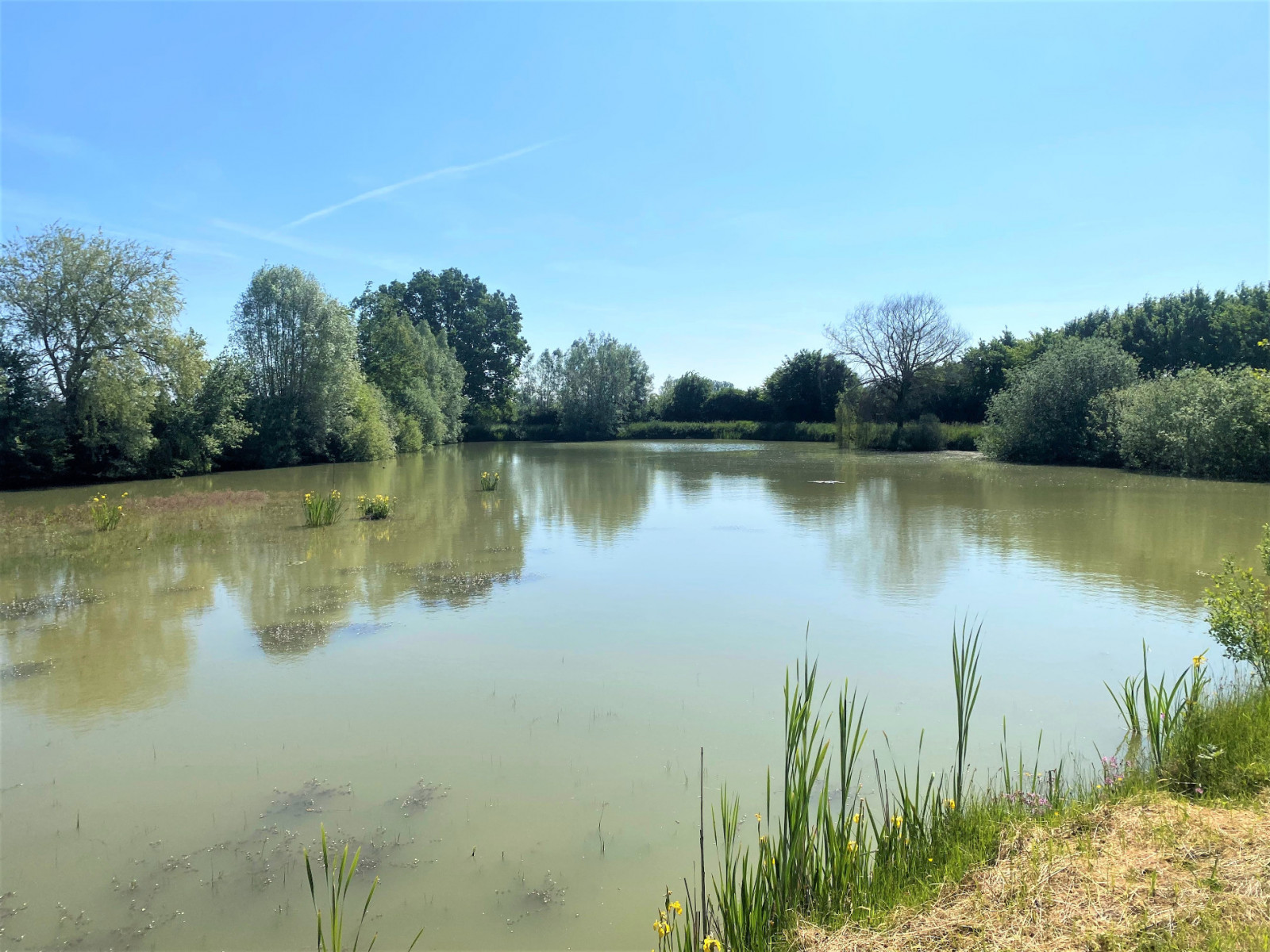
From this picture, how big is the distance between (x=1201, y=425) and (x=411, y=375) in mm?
31506

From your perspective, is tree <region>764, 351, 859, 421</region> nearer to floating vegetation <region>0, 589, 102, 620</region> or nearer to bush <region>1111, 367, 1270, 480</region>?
bush <region>1111, 367, 1270, 480</region>

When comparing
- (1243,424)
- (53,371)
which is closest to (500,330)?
(53,371)

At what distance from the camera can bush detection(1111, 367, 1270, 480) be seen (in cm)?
1795

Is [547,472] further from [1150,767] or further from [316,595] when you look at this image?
[1150,767]

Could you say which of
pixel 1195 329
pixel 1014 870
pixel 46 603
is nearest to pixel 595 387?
pixel 1195 329

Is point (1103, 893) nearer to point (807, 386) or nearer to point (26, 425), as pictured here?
point (26, 425)

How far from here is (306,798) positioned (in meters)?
3.93

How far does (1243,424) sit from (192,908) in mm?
22113

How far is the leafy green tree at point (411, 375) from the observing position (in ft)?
119

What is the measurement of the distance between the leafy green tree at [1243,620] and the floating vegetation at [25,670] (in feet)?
26.4

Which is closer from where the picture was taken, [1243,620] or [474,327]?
[1243,620]

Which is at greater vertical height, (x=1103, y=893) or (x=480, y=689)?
(x=1103, y=893)

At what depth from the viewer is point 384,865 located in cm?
333

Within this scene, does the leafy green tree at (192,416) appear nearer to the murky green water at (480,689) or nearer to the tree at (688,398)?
the murky green water at (480,689)
